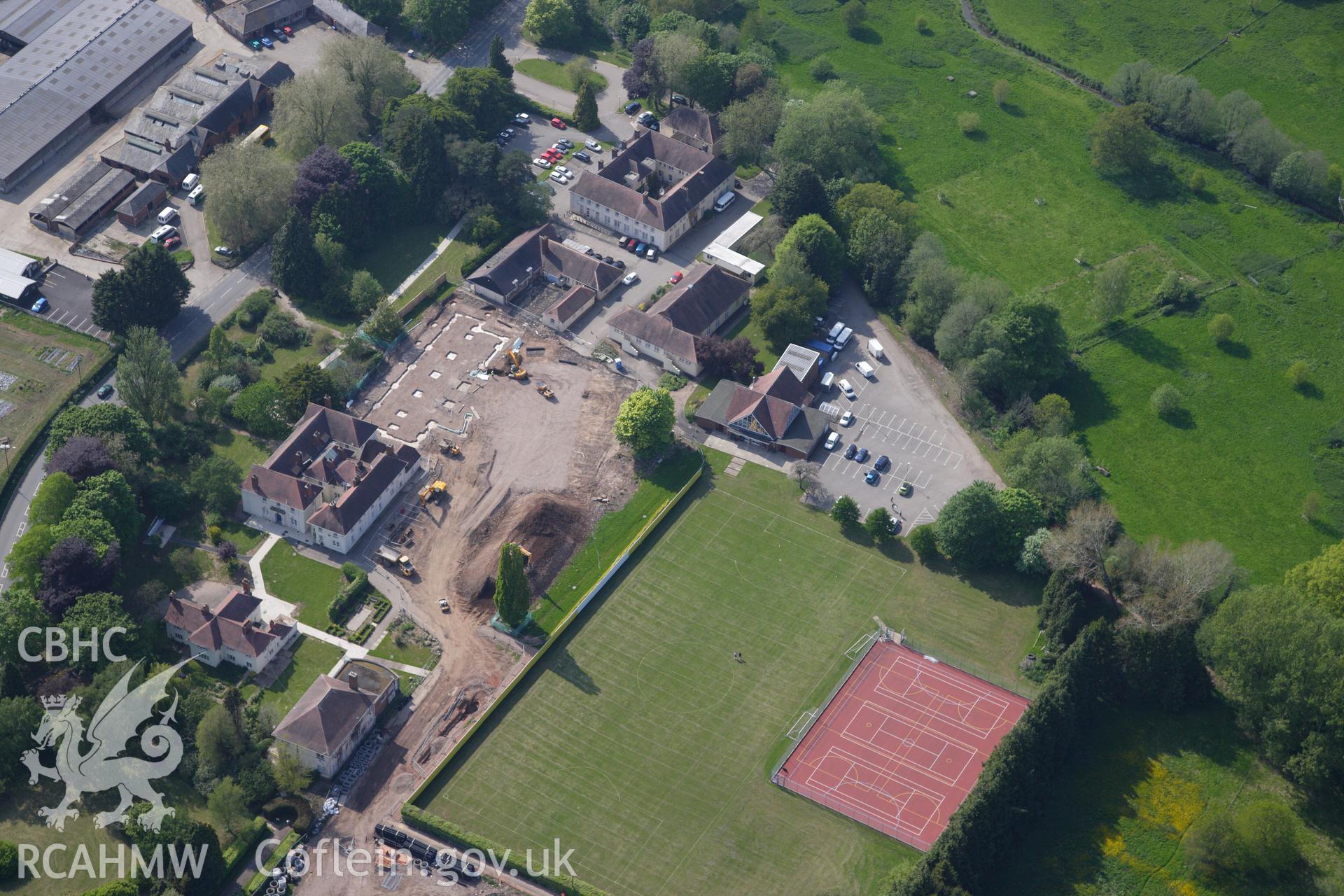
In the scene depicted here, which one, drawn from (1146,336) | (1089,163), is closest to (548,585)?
(1146,336)

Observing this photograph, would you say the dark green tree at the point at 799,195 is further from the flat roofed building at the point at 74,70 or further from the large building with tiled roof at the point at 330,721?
the flat roofed building at the point at 74,70

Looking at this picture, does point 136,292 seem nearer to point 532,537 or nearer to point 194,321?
point 194,321

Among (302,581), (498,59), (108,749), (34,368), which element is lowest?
(108,749)

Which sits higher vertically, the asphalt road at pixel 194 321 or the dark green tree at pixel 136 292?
the dark green tree at pixel 136 292

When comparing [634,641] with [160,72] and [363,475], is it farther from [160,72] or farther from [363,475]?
[160,72]

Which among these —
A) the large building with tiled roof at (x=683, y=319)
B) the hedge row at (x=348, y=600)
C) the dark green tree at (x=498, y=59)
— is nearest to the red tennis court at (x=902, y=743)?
the hedge row at (x=348, y=600)

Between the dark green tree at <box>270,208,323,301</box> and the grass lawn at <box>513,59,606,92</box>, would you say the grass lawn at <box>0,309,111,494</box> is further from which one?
the grass lawn at <box>513,59,606,92</box>

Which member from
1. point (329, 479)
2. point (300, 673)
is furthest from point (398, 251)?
point (300, 673)
